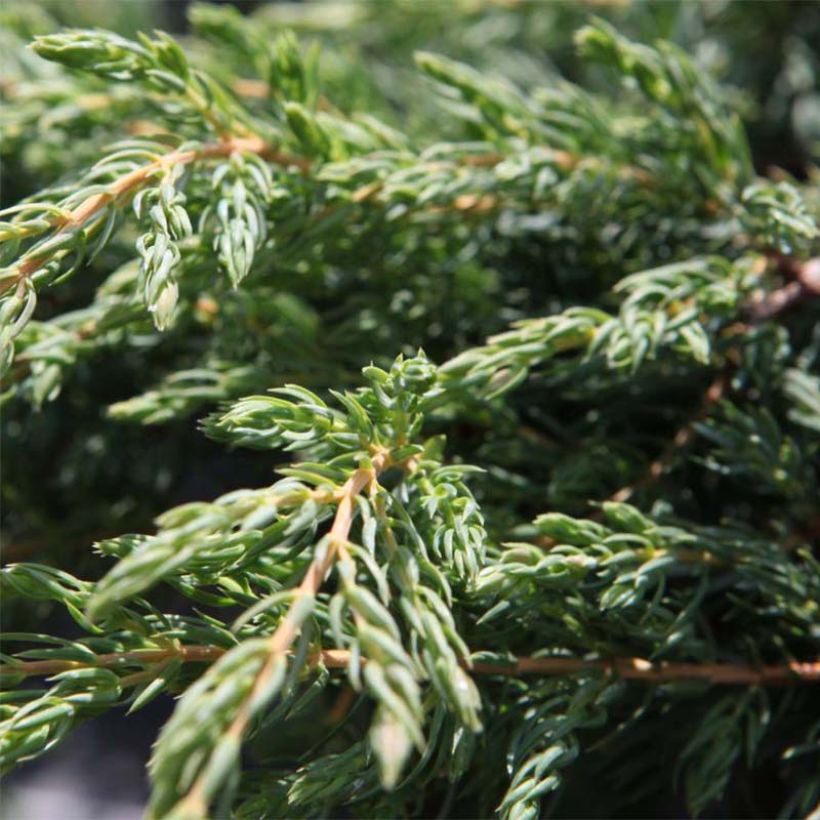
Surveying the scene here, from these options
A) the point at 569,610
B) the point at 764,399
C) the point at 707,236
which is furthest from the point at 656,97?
the point at 569,610

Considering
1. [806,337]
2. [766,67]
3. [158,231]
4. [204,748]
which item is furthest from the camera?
[766,67]

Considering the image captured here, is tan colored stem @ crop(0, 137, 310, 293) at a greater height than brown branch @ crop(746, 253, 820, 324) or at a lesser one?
greater

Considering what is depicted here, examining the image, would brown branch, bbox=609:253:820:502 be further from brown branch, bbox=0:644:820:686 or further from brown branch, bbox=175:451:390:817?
brown branch, bbox=175:451:390:817

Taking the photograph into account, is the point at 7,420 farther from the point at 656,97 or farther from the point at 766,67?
the point at 766,67

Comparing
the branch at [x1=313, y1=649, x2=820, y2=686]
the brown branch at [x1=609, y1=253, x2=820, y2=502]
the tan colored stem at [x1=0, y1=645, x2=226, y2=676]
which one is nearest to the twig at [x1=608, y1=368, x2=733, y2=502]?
the brown branch at [x1=609, y1=253, x2=820, y2=502]

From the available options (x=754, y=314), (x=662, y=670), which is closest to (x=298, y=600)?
(x=662, y=670)

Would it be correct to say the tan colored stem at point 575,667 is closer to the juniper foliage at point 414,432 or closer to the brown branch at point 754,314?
the juniper foliage at point 414,432

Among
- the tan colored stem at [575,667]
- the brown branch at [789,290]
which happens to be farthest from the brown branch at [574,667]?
the brown branch at [789,290]

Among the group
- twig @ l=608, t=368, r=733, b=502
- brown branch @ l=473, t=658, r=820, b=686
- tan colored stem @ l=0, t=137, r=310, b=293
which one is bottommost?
brown branch @ l=473, t=658, r=820, b=686

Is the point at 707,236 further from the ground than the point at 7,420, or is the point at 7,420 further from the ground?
the point at 707,236
